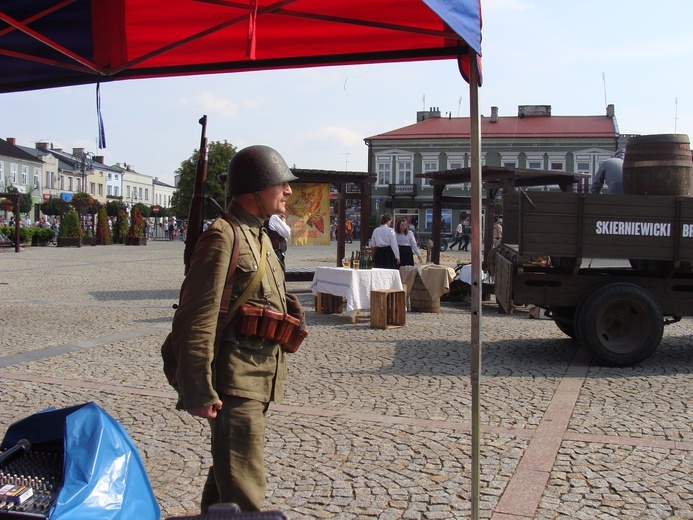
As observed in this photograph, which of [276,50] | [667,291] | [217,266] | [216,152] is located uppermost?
[216,152]

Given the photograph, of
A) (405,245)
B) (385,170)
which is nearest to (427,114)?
(385,170)

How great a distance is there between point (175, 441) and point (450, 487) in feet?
6.43

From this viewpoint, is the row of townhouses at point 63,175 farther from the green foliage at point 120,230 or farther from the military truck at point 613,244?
the military truck at point 613,244

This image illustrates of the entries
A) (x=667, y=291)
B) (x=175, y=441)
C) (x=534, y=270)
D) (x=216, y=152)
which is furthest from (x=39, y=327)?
(x=216, y=152)

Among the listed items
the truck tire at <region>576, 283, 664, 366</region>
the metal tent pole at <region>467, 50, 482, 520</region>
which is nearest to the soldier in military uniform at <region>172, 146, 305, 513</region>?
the metal tent pole at <region>467, 50, 482, 520</region>

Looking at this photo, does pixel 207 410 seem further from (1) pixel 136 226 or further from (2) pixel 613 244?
(1) pixel 136 226

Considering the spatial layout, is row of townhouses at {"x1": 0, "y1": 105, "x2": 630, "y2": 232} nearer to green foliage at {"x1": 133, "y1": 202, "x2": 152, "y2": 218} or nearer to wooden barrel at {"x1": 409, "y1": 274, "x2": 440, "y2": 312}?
green foliage at {"x1": 133, "y1": 202, "x2": 152, "y2": 218}

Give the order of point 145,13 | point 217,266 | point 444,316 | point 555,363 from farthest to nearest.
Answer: point 444,316
point 555,363
point 145,13
point 217,266

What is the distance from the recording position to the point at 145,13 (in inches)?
161

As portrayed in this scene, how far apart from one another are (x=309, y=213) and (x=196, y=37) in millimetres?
11031

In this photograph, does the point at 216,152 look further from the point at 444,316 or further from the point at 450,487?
the point at 450,487

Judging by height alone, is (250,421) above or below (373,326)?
above

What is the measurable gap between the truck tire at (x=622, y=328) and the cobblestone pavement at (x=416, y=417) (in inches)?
7.6

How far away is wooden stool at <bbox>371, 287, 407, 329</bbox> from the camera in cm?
1082
